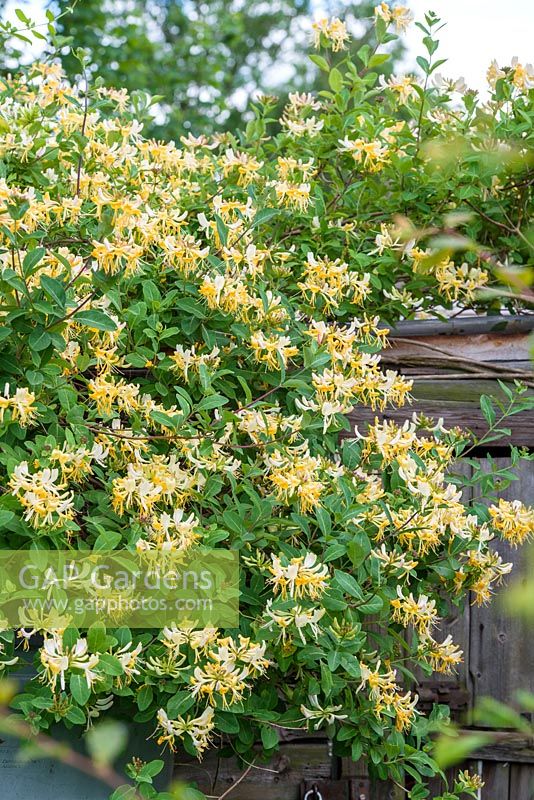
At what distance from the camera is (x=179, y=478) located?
1891 millimetres

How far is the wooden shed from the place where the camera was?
273 centimetres

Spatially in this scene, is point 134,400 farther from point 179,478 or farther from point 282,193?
point 282,193

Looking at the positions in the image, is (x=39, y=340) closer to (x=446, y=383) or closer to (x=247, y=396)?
(x=247, y=396)

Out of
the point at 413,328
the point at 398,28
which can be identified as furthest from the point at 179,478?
the point at 398,28

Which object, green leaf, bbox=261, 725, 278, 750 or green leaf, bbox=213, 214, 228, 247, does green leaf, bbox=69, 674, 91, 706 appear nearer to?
green leaf, bbox=261, 725, 278, 750

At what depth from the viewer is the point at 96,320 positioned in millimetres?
1726

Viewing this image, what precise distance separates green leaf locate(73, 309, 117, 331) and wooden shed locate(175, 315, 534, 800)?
1178 millimetres

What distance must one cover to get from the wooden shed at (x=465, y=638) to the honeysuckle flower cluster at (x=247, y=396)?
24 cm

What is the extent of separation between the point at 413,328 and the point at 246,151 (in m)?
0.74

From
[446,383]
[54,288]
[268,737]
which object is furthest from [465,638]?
[54,288]

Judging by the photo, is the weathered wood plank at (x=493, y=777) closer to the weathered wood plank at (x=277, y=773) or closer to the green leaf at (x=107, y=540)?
the weathered wood plank at (x=277, y=773)

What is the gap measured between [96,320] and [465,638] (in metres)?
1.77

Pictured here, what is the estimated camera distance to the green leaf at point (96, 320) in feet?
5.65

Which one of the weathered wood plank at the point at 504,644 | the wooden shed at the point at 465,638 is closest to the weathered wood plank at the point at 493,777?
the wooden shed at the point at 465,638
